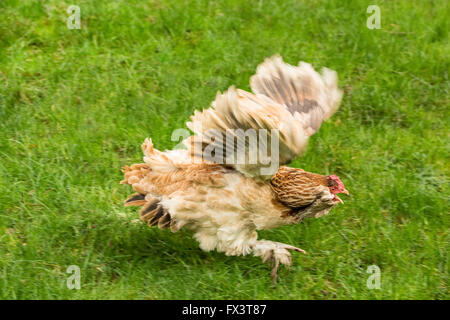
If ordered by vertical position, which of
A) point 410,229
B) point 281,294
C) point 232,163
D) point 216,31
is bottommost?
point 281,294

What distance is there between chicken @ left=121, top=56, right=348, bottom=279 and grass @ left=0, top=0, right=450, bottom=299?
1.15 ft

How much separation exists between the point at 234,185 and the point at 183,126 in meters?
1.54

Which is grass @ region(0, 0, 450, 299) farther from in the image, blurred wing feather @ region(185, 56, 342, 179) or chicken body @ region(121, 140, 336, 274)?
blurred wing feather @ region(185, 56, 342, 179)

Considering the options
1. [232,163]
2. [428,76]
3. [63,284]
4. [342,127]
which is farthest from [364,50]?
[63,284]

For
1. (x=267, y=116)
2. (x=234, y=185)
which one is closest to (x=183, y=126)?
(x=234, y=185)

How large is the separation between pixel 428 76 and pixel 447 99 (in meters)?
0.34

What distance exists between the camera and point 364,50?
22.0ft

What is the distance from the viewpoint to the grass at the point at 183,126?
452cm

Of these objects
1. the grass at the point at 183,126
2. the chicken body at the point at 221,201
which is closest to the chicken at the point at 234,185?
the chicken body at the point at 221,201

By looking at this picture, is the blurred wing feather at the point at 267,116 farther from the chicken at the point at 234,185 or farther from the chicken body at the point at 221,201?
the chicken body at the point at 221,201

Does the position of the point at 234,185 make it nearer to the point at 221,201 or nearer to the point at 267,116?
the point at 221,201

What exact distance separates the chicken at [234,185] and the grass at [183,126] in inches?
13.8

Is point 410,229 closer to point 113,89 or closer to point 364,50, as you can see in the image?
point 364,50

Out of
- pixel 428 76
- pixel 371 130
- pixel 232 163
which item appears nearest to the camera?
pixel 232 163
